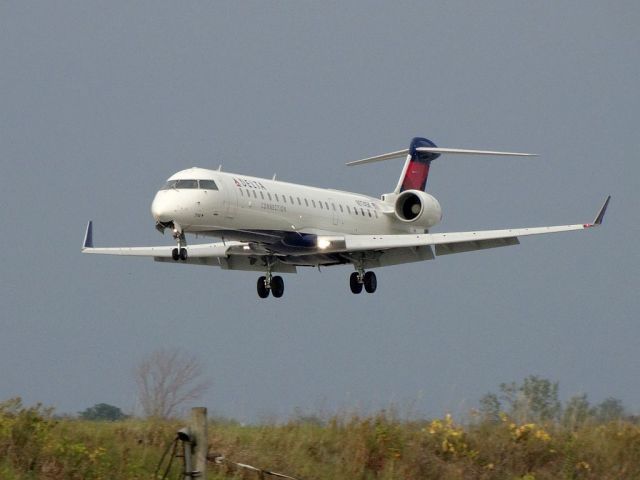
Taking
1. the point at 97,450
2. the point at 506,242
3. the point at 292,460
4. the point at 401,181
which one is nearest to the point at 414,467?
the point at 292,460

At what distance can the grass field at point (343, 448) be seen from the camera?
1539 cm

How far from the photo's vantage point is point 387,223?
37.6 m

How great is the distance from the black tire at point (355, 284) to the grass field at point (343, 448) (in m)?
16.1

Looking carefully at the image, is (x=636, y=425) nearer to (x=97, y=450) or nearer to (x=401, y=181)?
(x=97, y=450)

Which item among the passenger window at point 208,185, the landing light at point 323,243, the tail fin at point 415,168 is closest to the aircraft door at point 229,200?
the passenger window at point 208,185

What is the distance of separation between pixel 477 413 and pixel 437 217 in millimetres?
19050

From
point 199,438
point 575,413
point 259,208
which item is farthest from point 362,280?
point 199,438

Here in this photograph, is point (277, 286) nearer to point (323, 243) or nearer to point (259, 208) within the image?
point (323, 243)

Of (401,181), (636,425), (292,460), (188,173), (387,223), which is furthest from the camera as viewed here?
(401,181)

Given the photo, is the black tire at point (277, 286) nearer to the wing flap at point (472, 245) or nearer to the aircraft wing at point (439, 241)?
the aircraft wing at point (439, 241)

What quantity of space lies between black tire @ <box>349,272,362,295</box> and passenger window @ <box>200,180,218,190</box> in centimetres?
773

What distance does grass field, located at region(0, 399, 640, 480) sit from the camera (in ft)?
50.5

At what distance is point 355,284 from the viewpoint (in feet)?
118

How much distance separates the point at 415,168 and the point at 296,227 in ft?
31.2
